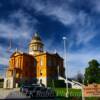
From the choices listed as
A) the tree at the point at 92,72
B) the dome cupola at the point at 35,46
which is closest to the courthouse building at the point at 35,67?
the dome cupola at the point at 35,46

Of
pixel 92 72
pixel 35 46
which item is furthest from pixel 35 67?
pixel 92 72

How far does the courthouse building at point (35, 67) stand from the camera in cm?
6938

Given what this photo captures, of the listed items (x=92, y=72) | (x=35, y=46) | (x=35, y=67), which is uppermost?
(x=35, y=46)

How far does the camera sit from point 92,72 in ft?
214

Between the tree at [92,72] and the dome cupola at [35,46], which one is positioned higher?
the dome cupola at [35,46]

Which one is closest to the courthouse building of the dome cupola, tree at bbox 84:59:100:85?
the dome cupola

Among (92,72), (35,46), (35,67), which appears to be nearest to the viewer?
(92,72)

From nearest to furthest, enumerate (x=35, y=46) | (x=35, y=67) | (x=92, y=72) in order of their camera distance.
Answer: (x=92, y=72)
(x=35, y=67)
(x=35, y=46)

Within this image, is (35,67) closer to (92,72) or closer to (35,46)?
(35,46)

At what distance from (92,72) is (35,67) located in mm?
19702

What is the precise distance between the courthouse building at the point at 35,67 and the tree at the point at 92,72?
1152 centimetres

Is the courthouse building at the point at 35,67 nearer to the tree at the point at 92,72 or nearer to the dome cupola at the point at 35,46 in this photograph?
the dome cupola at the point at 35,46

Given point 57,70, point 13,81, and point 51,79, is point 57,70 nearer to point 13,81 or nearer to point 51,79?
point 51,79

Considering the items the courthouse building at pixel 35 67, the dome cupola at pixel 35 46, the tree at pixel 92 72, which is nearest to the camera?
the tree at pixel 92 72
